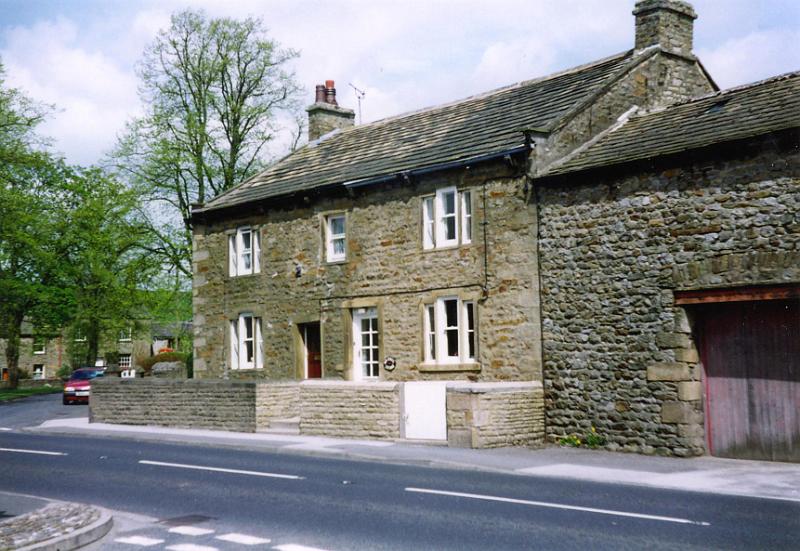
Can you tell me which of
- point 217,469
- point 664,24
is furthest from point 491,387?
point 664,24

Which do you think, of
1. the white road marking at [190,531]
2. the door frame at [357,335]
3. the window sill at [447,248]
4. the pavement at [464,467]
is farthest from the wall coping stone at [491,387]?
the white road marking at [190,531]

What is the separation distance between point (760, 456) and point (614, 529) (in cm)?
817

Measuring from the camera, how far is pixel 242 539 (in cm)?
912

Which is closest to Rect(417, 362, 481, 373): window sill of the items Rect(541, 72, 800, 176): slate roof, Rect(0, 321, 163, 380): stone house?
Rect(541, 72, 800, 176): slate roof

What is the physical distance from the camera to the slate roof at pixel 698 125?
55.8ft

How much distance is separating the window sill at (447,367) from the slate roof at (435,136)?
466cm

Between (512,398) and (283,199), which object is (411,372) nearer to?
(512,398)

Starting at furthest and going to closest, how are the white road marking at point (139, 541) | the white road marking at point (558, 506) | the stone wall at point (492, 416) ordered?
the stone wall at point (492, 416), the white road marking at point (558, 506), the white road marking at point (139, 541)

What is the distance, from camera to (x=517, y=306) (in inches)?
811

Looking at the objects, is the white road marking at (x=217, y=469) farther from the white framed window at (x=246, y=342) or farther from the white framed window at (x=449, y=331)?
the white framed window at (x=246, y=342)

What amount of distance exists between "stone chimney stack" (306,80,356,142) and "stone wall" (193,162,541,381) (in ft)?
16.8

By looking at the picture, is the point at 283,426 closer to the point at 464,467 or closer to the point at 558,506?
the point at 464,467

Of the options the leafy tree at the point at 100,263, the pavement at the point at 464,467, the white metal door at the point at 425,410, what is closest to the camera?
the pavement at the point at 464,467

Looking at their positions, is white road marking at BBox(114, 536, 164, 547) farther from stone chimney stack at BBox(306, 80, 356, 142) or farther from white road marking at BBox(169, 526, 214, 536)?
stone chimney stack at BBox(306, 80, 356, 142)
